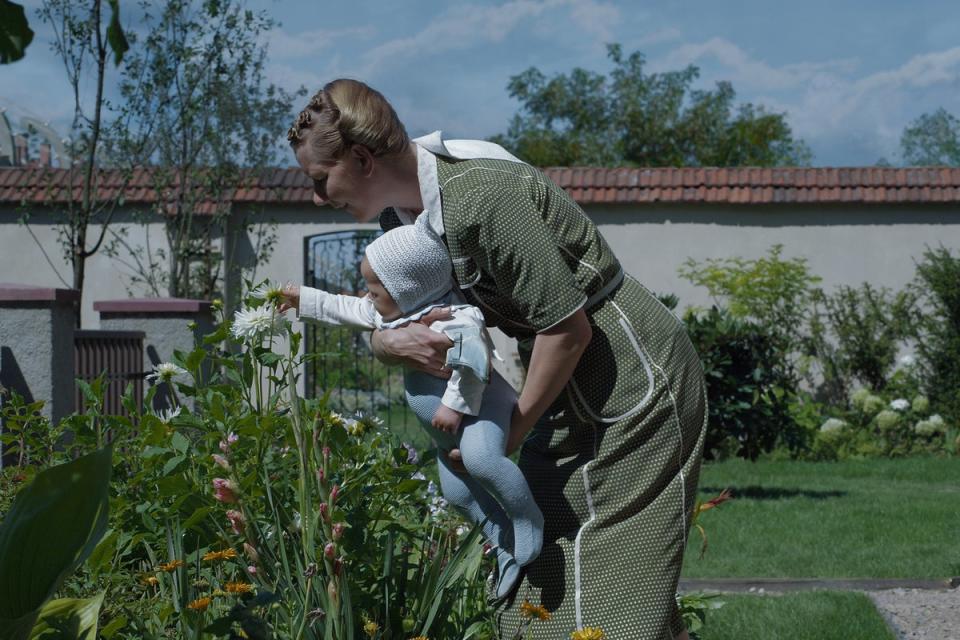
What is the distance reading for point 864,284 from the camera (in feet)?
45.1

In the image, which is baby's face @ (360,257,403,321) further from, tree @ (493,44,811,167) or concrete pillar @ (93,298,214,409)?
tree @ (493,44,811,167)

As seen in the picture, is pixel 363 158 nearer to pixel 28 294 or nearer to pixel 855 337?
pixel 28 294

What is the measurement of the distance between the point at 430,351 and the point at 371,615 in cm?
55

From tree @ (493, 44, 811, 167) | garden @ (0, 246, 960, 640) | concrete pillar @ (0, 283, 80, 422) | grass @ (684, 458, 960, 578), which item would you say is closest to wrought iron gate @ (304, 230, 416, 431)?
grass @ (684, 458, 960, 578)

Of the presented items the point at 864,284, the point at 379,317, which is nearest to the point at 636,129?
the point at 864,284

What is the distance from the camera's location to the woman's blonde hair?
1993mm

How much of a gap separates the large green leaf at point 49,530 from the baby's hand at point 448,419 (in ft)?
1.96

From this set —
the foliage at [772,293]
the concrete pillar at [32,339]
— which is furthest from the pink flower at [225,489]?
the foliage at [772,293]

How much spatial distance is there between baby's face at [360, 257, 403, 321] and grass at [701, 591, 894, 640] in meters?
2.38

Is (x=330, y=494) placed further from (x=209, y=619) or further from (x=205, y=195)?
(x=205, y=195)

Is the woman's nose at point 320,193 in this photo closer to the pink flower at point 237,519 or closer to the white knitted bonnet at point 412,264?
the white knitted bonnet at point 412,264

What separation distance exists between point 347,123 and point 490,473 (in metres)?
0.65

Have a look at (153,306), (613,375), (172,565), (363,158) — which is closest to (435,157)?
(363,158)

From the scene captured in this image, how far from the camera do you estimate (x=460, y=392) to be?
6.48 ft
